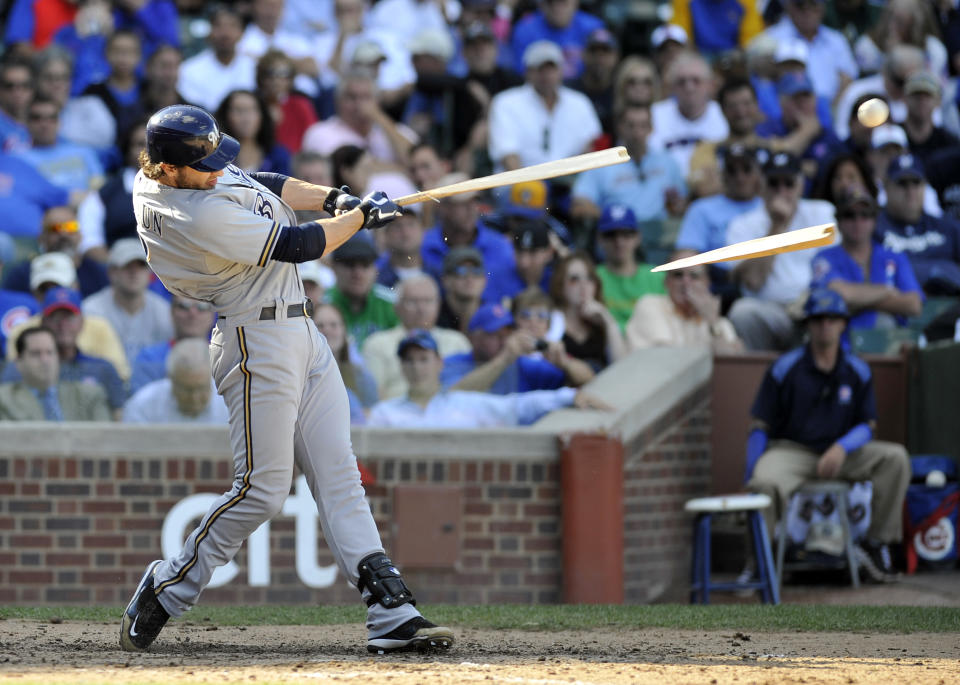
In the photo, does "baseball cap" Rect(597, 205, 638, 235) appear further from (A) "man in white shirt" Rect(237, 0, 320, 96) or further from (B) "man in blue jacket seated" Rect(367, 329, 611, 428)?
(A) "man in white shirt" Rect(237, 0, 320, 96)

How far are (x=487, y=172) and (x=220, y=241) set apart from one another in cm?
706

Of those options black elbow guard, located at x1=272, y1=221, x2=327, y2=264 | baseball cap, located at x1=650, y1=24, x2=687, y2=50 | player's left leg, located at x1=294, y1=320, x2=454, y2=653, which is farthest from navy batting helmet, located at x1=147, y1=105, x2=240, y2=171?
baseball cap, located at x1=650, y1=24, x2=687, y2=50

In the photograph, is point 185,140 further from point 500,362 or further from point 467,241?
point 467,241

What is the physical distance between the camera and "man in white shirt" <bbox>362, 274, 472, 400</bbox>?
845 cm

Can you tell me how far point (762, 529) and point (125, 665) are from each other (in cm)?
425

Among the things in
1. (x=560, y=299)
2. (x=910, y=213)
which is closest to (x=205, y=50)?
(x=560, y=299)

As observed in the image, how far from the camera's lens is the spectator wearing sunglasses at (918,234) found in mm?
10484

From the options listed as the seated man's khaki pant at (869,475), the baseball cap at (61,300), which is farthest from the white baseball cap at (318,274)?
the seated man's khaki pant at (869,475)

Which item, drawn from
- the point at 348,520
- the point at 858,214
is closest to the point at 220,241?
the point at 348,520

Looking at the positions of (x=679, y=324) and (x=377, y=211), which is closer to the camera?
(x=377, y=211)

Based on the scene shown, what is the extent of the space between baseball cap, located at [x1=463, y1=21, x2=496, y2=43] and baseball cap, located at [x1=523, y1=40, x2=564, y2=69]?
56 cm

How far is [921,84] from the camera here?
11938 mm

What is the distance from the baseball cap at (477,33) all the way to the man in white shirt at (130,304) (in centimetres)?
419

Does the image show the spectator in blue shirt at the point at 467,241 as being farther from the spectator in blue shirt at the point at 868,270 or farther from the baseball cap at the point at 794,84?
the baseball cap at the point at 794,84
